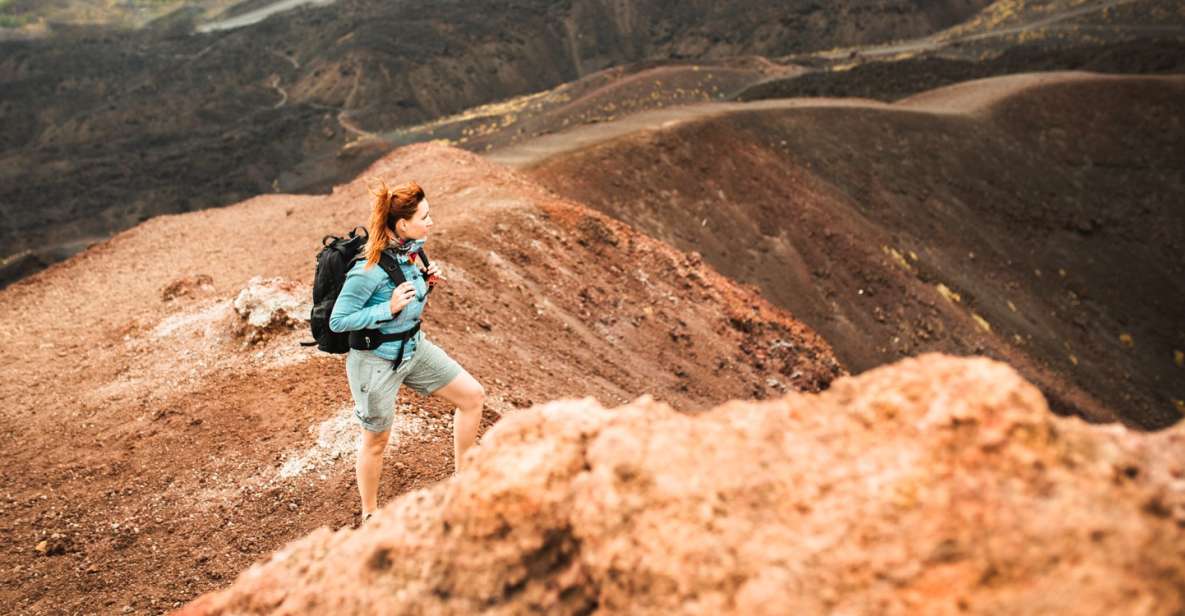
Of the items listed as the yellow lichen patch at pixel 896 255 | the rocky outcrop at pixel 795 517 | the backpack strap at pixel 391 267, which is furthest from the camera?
the yellow lichen patch at pixel 896 255

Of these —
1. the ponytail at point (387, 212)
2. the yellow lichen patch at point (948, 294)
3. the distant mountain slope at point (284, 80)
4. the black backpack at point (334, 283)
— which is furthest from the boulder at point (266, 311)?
the distant mountain slope at point (284, 80)

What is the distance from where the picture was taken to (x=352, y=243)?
16.2 ft

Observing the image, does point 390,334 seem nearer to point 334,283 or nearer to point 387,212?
point 334,283

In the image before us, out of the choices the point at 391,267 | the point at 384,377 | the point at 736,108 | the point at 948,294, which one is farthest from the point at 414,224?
the point at 736,108

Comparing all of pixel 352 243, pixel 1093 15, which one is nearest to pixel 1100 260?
pixel 352 243

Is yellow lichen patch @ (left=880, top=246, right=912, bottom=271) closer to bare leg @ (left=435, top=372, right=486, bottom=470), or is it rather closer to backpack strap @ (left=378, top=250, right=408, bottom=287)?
bare leg @ (left=435, top=372, right=486, bottom=470)

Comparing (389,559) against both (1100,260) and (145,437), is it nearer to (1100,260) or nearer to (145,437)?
(145,437)

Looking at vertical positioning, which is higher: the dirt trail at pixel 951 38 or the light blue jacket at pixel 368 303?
the light blue jacket at pixel 368 303

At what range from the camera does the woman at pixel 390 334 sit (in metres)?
4.71

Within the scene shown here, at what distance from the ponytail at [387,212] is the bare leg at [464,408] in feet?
3.71

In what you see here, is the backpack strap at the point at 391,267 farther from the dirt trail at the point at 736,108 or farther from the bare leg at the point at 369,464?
the dirt trail at the point at 736,108

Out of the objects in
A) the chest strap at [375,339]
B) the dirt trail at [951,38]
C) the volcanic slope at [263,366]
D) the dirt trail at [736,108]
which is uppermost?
the chest strap at [375,339]

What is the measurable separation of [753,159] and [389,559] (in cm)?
2233

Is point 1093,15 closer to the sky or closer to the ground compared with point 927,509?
closer to the ground
